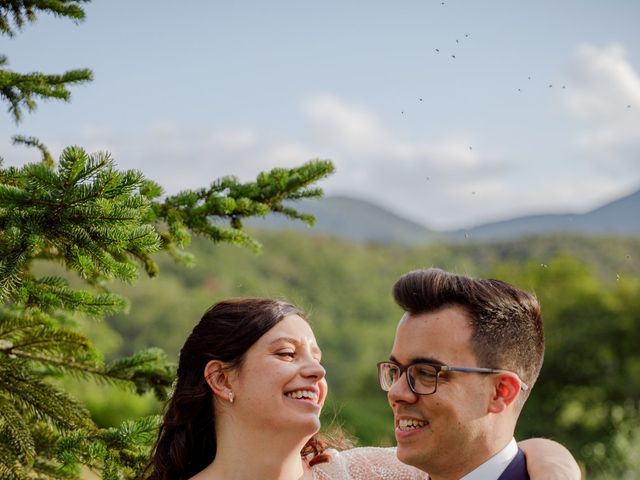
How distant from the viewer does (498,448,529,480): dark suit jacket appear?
330 cm

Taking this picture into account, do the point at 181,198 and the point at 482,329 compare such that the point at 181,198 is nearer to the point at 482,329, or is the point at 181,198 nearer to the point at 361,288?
the point at 482,329

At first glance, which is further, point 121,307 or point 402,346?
point 121,307

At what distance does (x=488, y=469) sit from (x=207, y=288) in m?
70.1

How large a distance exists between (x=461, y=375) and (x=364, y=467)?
947mm

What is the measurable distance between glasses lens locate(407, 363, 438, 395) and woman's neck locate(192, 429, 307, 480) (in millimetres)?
661

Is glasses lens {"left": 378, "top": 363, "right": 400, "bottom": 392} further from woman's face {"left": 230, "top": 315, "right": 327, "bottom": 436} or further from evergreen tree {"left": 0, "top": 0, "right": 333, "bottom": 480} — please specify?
evergreen tree {"left": 0, "top": 0, "right": 333, "bottom": 480}

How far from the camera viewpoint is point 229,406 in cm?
391

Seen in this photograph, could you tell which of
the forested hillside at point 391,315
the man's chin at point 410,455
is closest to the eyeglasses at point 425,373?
the man's chin at point 410,455

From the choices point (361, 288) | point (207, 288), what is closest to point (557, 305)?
point (207, 288)

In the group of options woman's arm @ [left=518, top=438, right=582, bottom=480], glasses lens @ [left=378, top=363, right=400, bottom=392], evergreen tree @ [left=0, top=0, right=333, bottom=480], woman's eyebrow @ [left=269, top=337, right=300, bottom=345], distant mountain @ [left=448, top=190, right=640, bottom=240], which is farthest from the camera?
distant mountain @ [left=448, top=190, right=640, bottom=240]

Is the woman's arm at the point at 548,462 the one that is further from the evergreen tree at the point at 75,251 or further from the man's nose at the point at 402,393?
the evergreen tree at the point at 75,251

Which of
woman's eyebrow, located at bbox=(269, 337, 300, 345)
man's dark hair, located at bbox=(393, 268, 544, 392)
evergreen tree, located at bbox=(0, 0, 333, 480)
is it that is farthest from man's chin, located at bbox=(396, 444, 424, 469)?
evergreen tree, located at bbox=(0, 0, 333, 480)

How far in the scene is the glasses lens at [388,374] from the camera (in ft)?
11.2

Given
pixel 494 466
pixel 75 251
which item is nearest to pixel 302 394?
pixel 494 466
